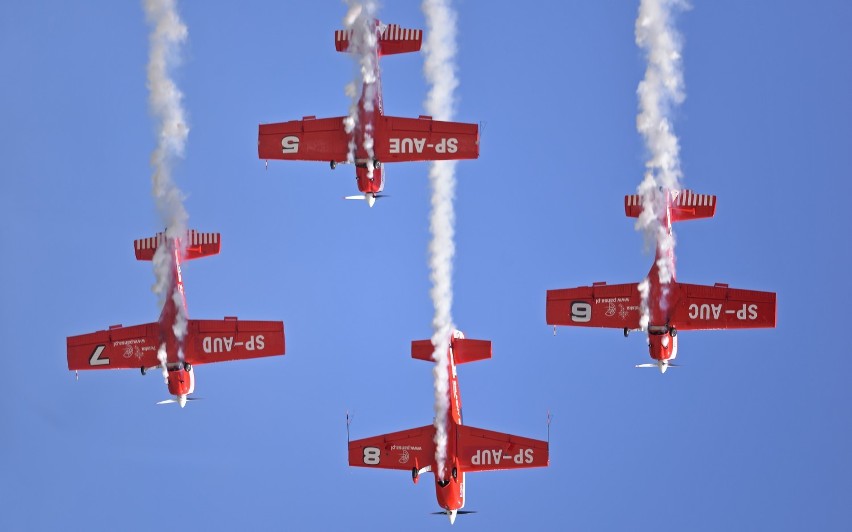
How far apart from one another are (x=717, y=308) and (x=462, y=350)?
581cm

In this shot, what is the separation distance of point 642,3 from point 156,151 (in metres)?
11.5

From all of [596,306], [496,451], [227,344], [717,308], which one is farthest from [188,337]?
[717,308]

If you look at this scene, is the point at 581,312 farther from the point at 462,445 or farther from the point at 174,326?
the point at 174,326

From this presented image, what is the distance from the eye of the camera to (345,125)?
5769 cm

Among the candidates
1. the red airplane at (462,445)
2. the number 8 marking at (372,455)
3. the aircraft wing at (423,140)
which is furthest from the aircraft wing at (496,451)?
the aircraft wing at (423,140)

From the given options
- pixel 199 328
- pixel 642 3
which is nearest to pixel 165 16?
pixel 199 328

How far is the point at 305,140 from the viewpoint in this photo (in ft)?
191

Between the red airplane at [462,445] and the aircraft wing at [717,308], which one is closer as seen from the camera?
the aircraft wing at [717,308]

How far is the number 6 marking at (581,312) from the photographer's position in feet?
186

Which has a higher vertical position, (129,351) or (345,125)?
(345,125)

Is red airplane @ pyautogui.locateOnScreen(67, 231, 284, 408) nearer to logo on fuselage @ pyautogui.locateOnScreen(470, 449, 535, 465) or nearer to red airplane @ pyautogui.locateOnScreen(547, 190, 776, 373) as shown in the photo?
logo on fuselage @ pyautogui.locateOnScreen(470, 449, 535, 465)

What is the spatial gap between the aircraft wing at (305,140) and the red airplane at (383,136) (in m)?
0.02

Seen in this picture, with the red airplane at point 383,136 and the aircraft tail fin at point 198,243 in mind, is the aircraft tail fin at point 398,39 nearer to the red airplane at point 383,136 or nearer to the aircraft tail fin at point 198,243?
the red airplane at point 383,136

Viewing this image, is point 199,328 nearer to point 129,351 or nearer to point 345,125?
point 129,351
